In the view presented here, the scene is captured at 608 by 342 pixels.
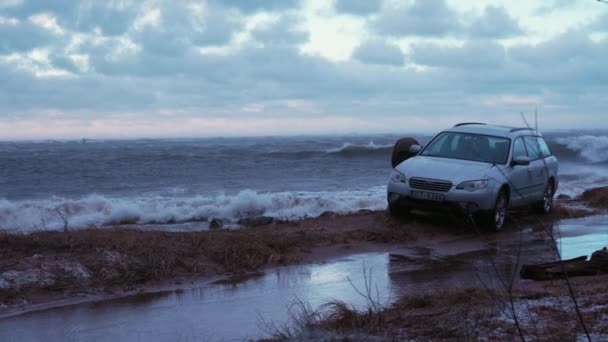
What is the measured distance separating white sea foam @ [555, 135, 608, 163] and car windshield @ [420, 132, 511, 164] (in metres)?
28.3

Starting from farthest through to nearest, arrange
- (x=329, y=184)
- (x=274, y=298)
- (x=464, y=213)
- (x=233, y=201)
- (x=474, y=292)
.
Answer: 1. (x=329, y=184)
2. (x=233, y=201)
3. (x=464, y=213)
4. (x=274, y=298)
5. (x=474, y=292)

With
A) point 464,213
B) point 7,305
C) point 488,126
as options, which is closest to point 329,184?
point 488,126

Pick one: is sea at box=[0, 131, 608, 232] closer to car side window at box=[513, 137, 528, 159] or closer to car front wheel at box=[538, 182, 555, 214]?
car front wheel at box=[538, 182, 555, 214]

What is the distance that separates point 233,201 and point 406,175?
20.2 ft

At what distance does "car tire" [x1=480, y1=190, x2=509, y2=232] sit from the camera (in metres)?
10.7

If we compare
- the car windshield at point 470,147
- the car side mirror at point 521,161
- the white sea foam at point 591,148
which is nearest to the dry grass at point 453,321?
the car side mirror at point 521,161

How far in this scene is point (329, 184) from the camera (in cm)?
2416

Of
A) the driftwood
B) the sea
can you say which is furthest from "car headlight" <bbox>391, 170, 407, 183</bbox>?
the driftwood

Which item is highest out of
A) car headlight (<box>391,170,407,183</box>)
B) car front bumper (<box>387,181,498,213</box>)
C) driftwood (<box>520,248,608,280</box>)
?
car headlight (<box>391,170,407,183</box>)

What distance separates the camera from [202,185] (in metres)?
24.6

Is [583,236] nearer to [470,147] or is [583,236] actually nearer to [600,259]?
[470,147]

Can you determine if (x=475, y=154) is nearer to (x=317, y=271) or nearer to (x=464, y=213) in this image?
(x=464, y=213)

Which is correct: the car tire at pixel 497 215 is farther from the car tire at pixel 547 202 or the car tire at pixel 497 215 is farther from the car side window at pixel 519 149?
the car tire at pixel 547 202

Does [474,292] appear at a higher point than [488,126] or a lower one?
lower
